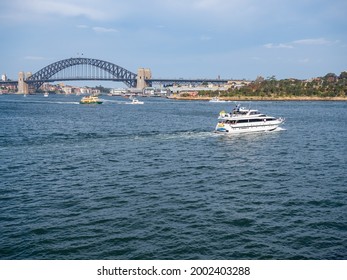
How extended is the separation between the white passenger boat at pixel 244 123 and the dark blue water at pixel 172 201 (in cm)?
900

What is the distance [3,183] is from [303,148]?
28.4 metres

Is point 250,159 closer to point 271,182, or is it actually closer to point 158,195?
point 271,182

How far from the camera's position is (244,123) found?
49.8 m

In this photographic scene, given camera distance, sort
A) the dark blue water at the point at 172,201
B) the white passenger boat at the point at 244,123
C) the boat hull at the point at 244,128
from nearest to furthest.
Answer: the dark blue water at the point at 172,201 → the boat hull at the point at 244,128 → the white passenger boat at the point at 244,123

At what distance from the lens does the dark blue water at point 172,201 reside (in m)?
15.3

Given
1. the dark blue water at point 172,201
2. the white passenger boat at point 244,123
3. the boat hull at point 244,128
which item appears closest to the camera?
the dark blue water at point 172,201

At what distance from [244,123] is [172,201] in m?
30.8

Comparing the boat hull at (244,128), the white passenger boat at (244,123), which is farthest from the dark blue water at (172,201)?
the white passenger boat at (244,123)

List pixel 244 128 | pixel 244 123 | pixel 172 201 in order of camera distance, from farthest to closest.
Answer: pixel 244 128, pixel 244 123, pixel 172 201

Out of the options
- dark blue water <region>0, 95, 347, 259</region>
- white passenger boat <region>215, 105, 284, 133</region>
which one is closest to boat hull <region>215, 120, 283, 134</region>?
white passenger boat <region>215, 105, 284, 133</region>

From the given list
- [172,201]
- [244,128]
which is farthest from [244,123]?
[172,201]

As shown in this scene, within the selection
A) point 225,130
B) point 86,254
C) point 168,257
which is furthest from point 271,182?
point 225,130

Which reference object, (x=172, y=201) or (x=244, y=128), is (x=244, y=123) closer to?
(x=244, y=128)

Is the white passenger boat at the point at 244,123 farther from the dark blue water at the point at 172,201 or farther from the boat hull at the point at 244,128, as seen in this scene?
the dark blue water at the point at 172,201
